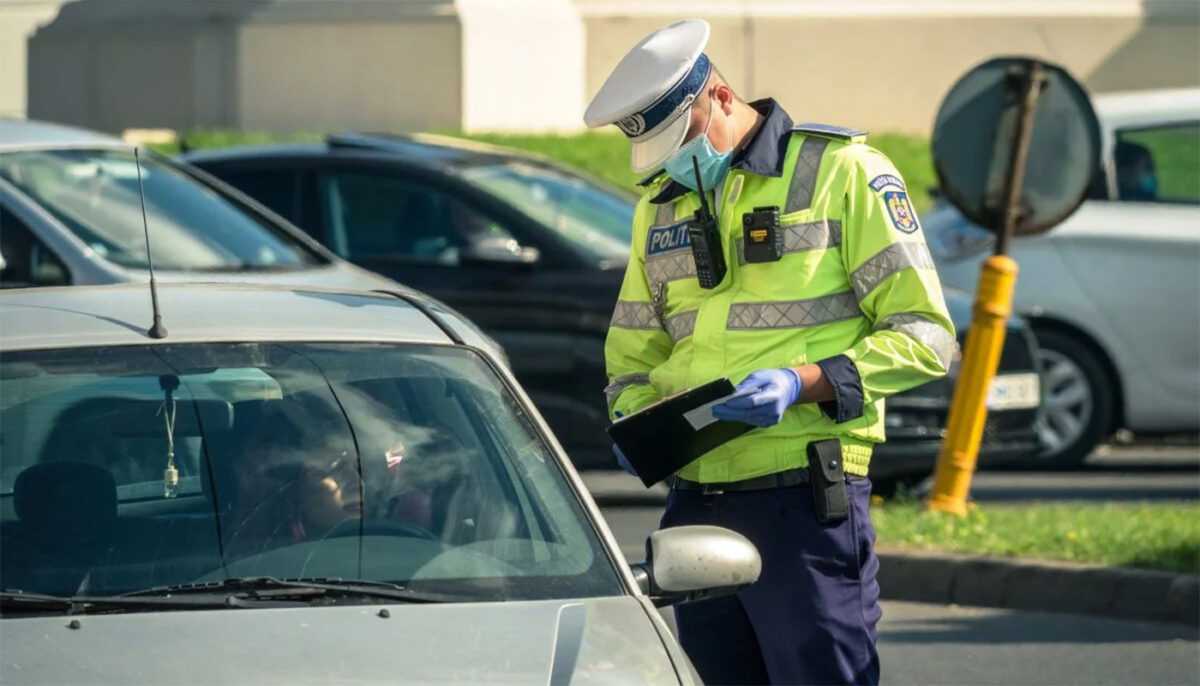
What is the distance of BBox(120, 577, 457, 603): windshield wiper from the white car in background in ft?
23.9

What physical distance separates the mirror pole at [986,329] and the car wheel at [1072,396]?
8.53ft

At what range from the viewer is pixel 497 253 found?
362 inches

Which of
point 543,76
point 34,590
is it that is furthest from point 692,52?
point 543,76

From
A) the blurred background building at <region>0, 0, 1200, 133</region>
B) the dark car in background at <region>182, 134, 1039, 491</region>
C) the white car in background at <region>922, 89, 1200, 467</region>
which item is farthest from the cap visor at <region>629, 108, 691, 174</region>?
the blurred background building at <region>0, 0, 1200, 133</region>

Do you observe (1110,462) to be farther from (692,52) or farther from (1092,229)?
(692,52)

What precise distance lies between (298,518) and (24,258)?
4.16 m

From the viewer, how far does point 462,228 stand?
9500mm

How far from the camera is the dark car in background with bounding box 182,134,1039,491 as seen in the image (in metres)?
9.11

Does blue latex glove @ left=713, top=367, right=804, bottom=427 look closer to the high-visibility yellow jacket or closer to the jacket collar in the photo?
the high-visibility yellow jacket

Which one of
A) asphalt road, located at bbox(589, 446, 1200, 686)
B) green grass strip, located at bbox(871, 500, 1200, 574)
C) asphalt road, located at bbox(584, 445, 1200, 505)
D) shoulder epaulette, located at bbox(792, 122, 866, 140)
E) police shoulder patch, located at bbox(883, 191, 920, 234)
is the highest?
shoulder epaulette, located at bbox(792, 122, 866, 140)

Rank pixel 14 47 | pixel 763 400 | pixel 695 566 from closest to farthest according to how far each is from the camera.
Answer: pixel 695 566 → pixel 763 400 → pixel 14 47

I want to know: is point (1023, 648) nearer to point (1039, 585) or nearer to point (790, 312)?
point (1039, 585)

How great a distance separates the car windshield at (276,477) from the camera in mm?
3623

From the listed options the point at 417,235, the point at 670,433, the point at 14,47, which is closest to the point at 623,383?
the point at 670,433
